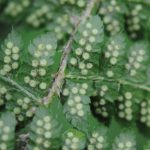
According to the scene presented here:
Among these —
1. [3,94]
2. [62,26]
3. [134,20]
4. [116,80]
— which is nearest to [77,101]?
[116,80]

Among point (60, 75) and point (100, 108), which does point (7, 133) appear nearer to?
point (60, 75)

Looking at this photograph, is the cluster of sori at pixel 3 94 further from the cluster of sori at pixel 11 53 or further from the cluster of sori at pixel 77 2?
the cluster of sori at pixel 77 2

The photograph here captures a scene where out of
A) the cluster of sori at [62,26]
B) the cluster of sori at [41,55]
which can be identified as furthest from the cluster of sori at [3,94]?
the cluster of sori at [62,26]

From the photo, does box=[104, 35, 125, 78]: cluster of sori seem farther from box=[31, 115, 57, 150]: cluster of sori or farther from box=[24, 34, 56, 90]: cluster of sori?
box=[31, 115, 57, 150]: cluster of sori

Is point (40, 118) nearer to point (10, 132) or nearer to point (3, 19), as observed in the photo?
point (10, 132)

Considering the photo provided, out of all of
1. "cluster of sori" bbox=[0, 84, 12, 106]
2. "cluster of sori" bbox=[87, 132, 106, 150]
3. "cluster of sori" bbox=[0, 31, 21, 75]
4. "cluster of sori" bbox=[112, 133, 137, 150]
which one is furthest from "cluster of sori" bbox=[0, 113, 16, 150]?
"cluster of sori" bbox=[112, 133, 137, 150]

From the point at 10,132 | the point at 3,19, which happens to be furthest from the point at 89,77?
the point at 3,19
